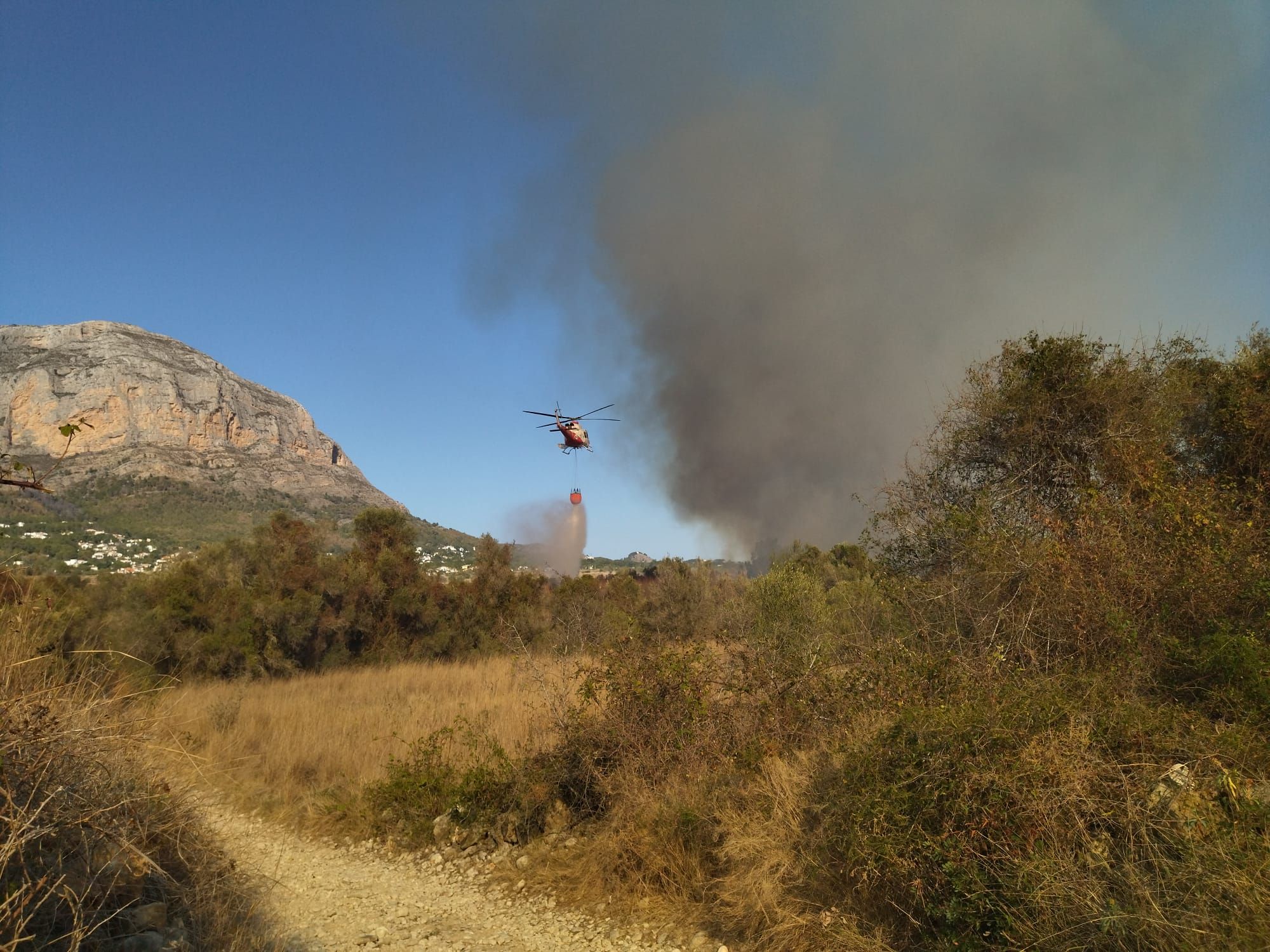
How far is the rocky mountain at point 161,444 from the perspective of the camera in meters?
58.1

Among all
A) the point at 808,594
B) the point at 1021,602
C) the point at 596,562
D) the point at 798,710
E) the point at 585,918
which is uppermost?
the point at 596,562

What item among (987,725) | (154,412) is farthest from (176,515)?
(987,725)

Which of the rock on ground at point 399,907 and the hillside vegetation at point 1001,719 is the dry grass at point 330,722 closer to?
the rock on ground at point 399,907

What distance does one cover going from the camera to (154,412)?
87.6 metres

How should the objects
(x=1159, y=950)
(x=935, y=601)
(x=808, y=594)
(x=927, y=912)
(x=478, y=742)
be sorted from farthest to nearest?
1. (x=808, y=594)
2. (x=478, y=742)
3. (x=935, y=601)
4. (x=927, y=912)
5. (x=1159, y=950)

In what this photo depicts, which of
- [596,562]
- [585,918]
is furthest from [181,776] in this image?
[596,562]

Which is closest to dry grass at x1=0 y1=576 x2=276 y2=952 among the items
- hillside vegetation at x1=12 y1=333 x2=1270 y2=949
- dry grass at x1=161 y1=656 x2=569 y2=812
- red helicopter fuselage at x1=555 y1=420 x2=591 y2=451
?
dry grass at x1=161 y1=656 x2=569 y2=812

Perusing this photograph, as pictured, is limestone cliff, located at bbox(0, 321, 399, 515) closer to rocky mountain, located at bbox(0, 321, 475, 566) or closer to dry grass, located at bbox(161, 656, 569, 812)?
rocky mountain, located at bbox(0, 321, 475, 566)

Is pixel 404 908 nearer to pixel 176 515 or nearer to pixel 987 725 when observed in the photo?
pixel 987 725

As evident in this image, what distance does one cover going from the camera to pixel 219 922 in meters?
4.48

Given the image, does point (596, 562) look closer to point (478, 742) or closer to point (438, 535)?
point (438, 535)

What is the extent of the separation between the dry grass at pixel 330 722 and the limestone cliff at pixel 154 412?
179 ft

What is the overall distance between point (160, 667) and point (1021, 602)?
19.8 m

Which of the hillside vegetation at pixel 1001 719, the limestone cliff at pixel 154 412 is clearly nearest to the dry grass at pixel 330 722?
the hillside vegetation at pixel 1001 719
